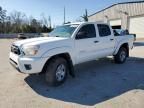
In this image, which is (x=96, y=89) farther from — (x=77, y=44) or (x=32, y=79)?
(x=32, y=79)

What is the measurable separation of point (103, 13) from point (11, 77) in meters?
A: 33.6

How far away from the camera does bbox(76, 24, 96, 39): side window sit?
23.5ft

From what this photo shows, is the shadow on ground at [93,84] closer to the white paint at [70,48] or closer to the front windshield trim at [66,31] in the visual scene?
the white paint at [70,48]

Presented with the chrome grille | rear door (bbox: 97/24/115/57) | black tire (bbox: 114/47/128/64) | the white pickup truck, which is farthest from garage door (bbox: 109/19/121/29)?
the chrome grille

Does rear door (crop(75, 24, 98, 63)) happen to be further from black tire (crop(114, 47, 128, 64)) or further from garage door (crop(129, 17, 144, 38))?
garage door (crop(129, 17, 144, 38))

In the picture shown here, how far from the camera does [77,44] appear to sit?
6.97m

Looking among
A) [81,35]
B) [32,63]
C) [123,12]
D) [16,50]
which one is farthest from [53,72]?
[123,12]

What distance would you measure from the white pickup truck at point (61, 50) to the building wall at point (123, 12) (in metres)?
25.3

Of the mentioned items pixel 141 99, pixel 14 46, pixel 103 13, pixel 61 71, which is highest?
pixel 103 13

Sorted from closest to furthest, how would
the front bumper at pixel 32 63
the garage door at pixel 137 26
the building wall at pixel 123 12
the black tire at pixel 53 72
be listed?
the front bumper at pixel 32 63, the black tire at pixel 53 72, the garage door at pixel 137 26, the building wall at pixel 123 12

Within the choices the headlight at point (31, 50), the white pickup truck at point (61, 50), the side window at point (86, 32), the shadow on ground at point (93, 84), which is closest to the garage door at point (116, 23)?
the shadow on ground at point (93, 84)

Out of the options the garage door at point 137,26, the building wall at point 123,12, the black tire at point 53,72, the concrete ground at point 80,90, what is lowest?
the concrete ground at point 80,90

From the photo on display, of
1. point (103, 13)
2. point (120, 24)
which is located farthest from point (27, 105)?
point (103, 13)

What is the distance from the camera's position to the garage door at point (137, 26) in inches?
1249
